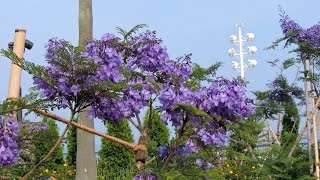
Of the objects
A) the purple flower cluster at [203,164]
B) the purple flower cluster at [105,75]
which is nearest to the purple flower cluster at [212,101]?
the purple flower cluster at [105,75]

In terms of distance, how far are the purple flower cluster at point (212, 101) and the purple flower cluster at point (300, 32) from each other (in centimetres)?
329

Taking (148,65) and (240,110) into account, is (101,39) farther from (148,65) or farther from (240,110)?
(240,110)

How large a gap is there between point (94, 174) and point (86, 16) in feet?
6.21

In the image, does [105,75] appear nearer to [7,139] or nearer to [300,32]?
[7,139]

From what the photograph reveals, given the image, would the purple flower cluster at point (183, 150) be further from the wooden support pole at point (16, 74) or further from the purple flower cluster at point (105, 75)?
the wooden support pole at point (16, 74)

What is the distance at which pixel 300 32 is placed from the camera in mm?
7031

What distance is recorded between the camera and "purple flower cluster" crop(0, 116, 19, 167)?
3.40 m

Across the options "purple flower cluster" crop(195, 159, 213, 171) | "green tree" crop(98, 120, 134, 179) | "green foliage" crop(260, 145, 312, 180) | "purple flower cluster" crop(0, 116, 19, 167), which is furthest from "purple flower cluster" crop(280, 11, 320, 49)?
"green tree" crop(98, 120, 134, 179)

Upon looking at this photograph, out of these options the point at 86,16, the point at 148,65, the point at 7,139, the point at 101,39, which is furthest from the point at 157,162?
the point at 86,16

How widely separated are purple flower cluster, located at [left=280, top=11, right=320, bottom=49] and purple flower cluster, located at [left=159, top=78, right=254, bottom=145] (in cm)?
329

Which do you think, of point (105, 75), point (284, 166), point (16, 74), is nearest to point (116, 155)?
point (284, 166)

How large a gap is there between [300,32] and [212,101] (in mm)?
3595

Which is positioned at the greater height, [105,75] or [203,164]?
[105,75]

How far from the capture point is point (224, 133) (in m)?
4.12
